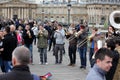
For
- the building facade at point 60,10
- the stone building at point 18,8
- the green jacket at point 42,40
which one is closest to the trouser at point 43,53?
the green jacket at point 42,40

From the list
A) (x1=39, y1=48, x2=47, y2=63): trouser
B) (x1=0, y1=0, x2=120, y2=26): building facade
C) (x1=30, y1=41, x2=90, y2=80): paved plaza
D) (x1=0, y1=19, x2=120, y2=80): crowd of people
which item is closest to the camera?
(x1=0, y1=19, x2=120, y2=80): crowd of people

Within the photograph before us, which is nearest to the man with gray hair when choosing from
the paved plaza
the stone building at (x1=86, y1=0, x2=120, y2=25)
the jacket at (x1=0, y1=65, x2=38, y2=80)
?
the jacket at (x1=0, y1=65, x2=38, y2=80)

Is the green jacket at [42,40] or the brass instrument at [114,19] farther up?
the brass instrument at [114,19]

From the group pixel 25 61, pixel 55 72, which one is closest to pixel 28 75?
pixel 25 61

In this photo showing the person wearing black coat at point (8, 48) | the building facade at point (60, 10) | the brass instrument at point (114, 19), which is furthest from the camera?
the building facade at point (60, 10)

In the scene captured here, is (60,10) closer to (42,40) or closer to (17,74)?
(42,40)

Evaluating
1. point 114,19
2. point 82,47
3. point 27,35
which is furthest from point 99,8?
point 114,19

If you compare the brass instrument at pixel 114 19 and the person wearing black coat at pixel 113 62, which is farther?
the brass instrument at pixel 114 19

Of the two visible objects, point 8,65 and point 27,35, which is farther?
point 27,35

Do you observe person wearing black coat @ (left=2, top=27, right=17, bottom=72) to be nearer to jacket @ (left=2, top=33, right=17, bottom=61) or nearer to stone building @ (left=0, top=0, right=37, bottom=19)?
jacket @ (left=2, top=33, right=17, bottom=61)

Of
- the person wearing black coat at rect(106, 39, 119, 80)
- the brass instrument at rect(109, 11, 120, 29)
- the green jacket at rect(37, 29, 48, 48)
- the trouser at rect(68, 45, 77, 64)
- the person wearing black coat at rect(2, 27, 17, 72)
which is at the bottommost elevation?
the trouser at rect(68, 45, 77, 64)

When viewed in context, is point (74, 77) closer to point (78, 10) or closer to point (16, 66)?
point (16, 66)

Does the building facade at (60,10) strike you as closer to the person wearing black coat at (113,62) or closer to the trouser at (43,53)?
the trouser at (43,53)

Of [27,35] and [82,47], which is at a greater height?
[27,35]
